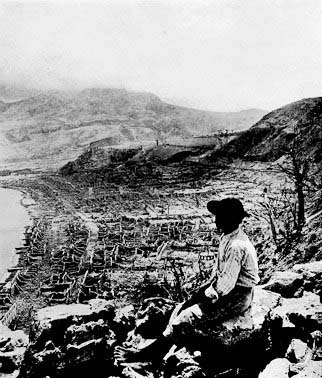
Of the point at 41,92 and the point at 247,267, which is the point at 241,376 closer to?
the point at 247,267

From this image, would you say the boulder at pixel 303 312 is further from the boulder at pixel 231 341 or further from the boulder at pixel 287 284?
the boulder at pixel 287 284

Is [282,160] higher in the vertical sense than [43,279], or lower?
higher

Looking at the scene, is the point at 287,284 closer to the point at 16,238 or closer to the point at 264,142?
the point at 16,238

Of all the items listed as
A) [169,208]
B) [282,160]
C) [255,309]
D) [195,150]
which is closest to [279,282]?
[255,309]

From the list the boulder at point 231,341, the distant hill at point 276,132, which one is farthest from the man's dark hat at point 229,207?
the distant hill at point 276,132

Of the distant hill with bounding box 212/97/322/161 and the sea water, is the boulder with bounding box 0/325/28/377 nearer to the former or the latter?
the sea water

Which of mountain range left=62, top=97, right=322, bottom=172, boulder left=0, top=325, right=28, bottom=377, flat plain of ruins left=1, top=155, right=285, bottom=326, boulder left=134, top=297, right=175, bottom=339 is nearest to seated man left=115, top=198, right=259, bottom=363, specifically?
boulder left=134, top=297, right=175, bottom=339
